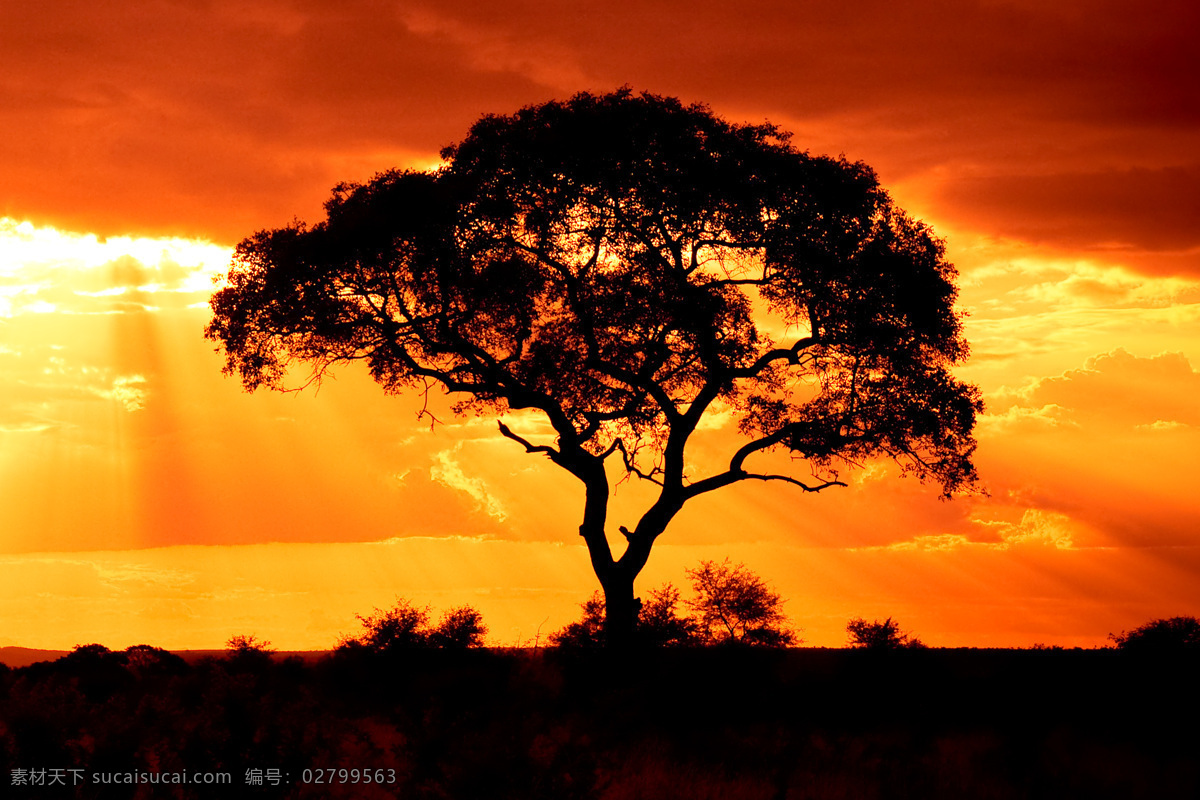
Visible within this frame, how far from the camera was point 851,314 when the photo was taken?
3008 centimetres

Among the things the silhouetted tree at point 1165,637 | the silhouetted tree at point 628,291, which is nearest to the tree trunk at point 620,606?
the silhouetted tree at point 628,291

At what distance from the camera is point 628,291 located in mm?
29188

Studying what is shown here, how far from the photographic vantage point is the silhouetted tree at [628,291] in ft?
96.2

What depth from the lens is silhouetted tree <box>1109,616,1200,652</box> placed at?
29.4m

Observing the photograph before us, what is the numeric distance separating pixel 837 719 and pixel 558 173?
16.1m

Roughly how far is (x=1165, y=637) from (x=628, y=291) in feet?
59.4

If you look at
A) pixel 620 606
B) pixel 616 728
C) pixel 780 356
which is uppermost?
pixel 780 356

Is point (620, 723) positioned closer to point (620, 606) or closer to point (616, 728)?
point (616, 728)

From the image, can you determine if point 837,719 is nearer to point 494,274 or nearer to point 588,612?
point 588,612

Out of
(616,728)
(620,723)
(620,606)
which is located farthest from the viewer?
(620,606)

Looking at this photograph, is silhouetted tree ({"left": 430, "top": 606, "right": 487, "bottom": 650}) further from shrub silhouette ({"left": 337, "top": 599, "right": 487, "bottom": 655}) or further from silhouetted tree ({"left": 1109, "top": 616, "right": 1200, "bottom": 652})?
silhouetted tree ({"left": 1109, "top": 616, "right": 1200, "bottom": 652})

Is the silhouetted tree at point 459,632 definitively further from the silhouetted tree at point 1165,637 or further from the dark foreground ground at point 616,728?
the silhouetted tree at point 1165,637

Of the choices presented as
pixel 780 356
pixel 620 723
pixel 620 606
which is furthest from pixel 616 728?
pixel 780 356

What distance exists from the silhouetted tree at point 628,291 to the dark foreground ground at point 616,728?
4.41m
